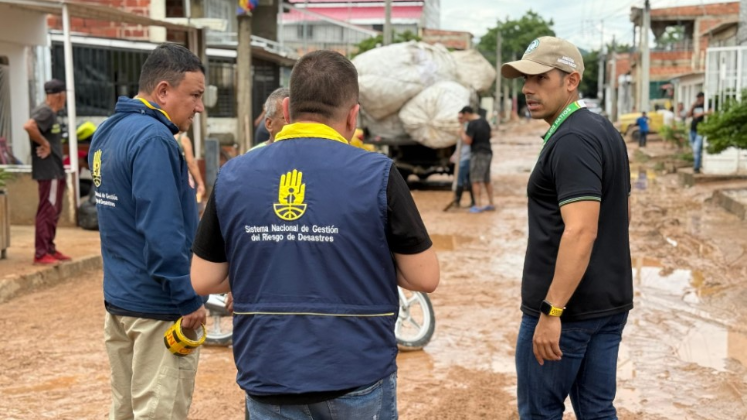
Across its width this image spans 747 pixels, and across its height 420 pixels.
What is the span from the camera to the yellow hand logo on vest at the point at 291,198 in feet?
7.82

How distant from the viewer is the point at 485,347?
21.8ft

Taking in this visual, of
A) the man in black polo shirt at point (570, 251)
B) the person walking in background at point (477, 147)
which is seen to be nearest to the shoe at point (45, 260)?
the man in black polo shirt at point (570, 251)

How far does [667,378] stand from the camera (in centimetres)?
586

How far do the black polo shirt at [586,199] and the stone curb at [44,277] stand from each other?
Result: 611cm

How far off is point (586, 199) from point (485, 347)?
12.1ft

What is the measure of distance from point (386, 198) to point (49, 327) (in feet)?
18.0

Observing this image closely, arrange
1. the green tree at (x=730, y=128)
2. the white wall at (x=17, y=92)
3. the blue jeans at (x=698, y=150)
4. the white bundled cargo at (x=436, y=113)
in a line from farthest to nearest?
1. the blue jeans at (x=698, y=150)
2. the white bundled cargo at (x=436, y=113)
3. the green tree at (x=730, y=128)
4. the white wall at (x=17, y=92)

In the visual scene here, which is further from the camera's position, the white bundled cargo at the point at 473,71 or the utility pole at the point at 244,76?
the white bundled cargo at the point at 473,71

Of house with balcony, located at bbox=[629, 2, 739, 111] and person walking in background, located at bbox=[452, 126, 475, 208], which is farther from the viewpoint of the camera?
house with balcony, located at bbox=[629, 2, 739, 111]

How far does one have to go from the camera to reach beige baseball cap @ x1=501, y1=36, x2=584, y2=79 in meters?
3.34

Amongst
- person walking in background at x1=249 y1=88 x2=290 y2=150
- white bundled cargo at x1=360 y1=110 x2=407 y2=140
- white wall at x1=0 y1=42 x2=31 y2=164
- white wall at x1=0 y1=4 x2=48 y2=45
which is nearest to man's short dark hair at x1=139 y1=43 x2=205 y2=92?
person walking in background at x1=249 y1=88 x2=290 y2=150

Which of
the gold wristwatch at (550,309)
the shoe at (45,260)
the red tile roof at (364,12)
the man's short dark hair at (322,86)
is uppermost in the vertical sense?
the red tile roof at (364,12)

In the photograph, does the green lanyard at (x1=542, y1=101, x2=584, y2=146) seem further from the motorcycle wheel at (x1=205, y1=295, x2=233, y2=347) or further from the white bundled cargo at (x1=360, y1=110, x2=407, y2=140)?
the white bundled cargo at (x1=360, y1=110, x2=407, y2=140)

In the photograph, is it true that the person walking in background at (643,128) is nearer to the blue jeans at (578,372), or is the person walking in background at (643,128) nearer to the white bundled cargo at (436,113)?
the white bundled cargo at (436,113)
